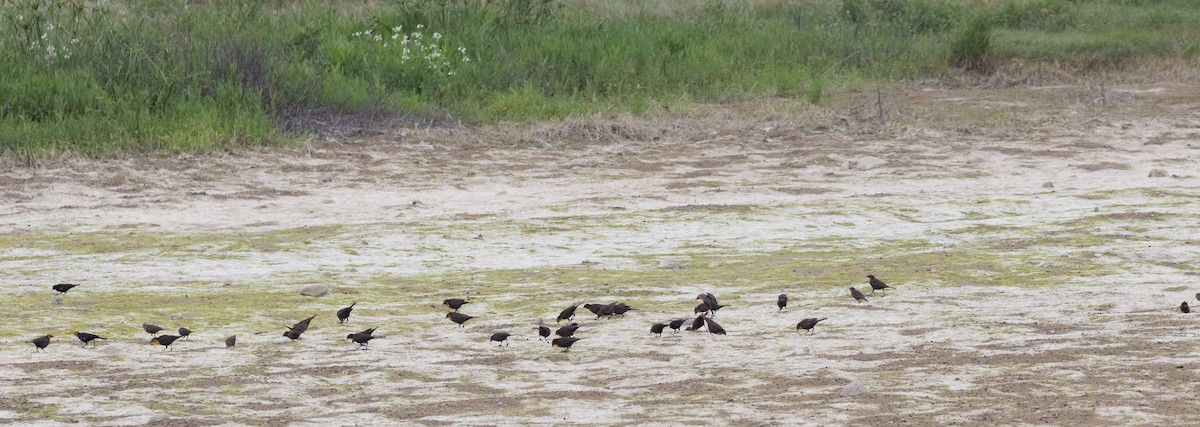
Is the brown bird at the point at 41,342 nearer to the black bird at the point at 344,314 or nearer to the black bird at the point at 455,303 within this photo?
the black bird at the point at 344,314

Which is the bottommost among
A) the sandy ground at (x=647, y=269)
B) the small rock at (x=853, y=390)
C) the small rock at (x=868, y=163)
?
the small rock at (x=868, y=163)

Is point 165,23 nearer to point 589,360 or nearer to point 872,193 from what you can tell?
point 872,193

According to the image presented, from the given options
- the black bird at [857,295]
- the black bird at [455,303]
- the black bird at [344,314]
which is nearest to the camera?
the black bird at [344,314]

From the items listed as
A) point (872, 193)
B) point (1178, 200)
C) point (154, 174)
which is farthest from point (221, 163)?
point (1178, 200)

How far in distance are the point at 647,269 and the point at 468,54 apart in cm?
771

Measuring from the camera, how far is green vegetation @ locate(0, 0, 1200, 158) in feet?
44.3

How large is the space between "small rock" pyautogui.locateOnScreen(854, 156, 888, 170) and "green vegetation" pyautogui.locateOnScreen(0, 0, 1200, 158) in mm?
2731

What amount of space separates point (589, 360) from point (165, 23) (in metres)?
10.1

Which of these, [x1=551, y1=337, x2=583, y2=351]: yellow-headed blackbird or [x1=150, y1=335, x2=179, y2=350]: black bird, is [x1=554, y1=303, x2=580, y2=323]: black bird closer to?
[x1=551, y1=337, x2=583, y2=351]: yellow-headed blackbird

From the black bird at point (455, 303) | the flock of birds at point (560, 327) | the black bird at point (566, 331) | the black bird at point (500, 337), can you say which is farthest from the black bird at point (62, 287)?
the black bird at point (566, 331)

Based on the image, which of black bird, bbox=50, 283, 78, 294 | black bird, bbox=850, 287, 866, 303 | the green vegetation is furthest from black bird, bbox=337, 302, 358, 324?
the green vegetation

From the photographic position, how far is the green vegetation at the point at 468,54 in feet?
44.3

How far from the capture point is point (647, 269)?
9.15m

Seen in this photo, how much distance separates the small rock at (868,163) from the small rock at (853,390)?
7406mm
